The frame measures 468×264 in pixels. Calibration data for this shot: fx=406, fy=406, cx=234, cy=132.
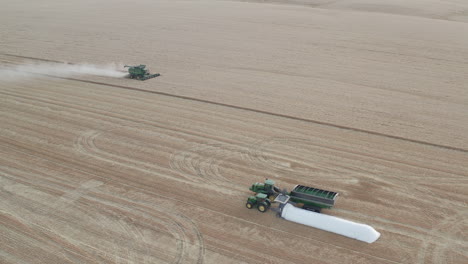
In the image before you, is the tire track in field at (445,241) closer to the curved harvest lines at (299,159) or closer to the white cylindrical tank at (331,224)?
the white cylindrical tank at (331,224)

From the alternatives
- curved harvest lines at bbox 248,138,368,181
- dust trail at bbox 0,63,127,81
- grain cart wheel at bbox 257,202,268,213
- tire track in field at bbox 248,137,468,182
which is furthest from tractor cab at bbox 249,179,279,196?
dust trail at bbox 0,63,127,81

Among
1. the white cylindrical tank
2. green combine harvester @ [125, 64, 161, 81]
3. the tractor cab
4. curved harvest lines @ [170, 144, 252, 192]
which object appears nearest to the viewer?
the white cylindrical tank

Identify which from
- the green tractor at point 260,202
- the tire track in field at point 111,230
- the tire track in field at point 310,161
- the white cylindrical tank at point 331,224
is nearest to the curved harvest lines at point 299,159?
the tire track in field at point 310,161

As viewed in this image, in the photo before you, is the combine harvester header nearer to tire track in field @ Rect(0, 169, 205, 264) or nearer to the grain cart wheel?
the grain cart wheel

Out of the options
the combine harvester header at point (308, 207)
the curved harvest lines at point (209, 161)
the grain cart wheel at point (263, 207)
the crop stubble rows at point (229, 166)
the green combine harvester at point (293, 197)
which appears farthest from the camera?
the curved harvest lines at point (209, 161)

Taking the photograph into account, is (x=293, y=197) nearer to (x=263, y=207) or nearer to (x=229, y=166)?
(x=263, y=207)

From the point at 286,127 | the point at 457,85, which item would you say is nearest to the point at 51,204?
the point at 286,127

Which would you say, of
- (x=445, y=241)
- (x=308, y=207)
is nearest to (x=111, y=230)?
(x=308, y=207)
